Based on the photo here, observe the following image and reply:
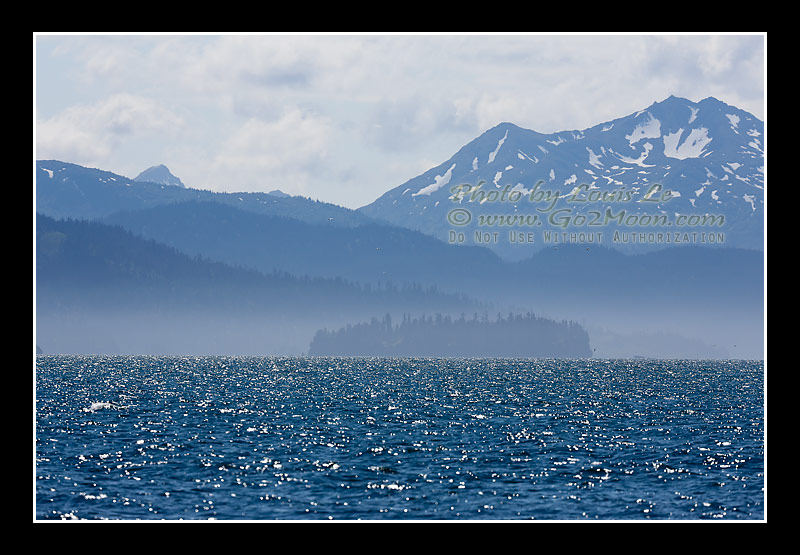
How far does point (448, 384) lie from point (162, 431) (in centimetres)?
10531

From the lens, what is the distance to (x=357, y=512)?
188ft

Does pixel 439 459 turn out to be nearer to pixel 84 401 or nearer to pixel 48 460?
pixel 48 460

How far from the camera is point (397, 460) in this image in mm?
75312

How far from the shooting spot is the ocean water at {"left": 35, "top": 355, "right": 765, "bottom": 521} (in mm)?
58562

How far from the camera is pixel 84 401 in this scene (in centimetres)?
13112

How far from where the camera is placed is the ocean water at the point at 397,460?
192 feet
